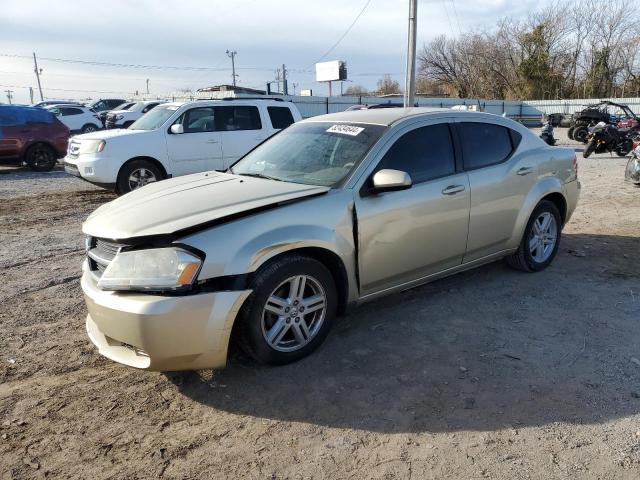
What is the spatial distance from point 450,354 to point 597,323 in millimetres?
1409

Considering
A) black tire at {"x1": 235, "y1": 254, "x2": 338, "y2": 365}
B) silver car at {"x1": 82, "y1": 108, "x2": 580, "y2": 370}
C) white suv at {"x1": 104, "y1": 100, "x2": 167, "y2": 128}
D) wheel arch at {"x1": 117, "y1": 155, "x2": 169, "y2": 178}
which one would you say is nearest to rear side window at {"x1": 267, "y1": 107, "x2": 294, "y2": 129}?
wheel arch at {"x1": 117, "y1": 155, "x2": 169, "y2": 178}

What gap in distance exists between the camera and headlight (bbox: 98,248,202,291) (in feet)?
9.85

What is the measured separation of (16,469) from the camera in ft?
8.60

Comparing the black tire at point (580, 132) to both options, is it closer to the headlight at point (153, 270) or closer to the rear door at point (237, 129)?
the rear door at point (237, 129)

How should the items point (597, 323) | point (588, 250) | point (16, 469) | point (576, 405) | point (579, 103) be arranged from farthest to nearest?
point (579, 103)
point (588, 250)
point (597, 323)
point (576, 405)
point (16, 469)

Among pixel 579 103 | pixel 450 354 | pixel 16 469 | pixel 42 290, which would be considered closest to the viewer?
pixel 16 469

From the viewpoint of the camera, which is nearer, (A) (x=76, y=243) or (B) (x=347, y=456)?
(B) (x=347, y=456)

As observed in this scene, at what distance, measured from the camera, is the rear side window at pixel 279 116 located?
11.0 metres

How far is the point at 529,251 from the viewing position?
5.32m

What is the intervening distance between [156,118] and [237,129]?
157 cm

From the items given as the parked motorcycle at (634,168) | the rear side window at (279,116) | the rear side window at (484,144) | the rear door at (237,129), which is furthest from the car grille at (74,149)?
the parked motorcycle at (634,168)

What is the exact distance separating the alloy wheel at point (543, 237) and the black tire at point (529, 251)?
3 centimetres

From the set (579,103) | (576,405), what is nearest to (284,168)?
(576,405)

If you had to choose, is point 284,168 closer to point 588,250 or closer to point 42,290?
point 42,290
